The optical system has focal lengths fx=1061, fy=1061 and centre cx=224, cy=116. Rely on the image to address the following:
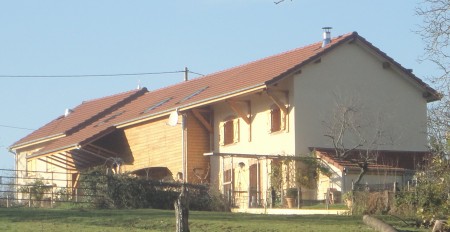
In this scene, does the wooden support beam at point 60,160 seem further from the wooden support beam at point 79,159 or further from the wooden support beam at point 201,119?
the wooden support beam at point 201,119

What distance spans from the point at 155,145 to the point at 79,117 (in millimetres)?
12073

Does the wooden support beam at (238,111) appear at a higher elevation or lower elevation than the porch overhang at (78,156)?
higher

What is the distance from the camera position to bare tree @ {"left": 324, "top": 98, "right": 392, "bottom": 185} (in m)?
40.6

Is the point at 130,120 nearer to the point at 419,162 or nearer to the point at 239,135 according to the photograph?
the point at 239,135

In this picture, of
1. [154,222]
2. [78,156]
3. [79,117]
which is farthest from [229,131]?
[154,222]

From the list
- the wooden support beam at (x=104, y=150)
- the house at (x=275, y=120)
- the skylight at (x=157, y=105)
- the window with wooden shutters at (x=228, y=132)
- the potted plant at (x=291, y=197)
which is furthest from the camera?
the wooden support beam at (x=104, y=150)

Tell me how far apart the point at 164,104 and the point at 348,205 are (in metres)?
16.7

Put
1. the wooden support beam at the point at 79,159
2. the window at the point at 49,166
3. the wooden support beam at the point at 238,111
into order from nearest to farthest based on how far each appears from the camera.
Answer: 1. the wooden support beam at the point at 238,111
2. the wooden support beam at the point at 79,159
3. the window at the point at 49,166

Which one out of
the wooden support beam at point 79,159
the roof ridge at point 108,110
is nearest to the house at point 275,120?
the wooden support beam at point 79,159

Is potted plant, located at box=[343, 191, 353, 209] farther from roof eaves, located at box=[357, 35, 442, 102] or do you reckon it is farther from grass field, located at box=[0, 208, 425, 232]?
roof eaves, located at box=[357, 35, 442, 102]

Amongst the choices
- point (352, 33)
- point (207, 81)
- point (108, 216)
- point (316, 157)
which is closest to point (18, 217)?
point (108, 216)

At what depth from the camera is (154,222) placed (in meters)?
24.3

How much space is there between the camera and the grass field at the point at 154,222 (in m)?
22.9

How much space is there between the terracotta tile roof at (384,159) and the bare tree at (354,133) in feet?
0.38
